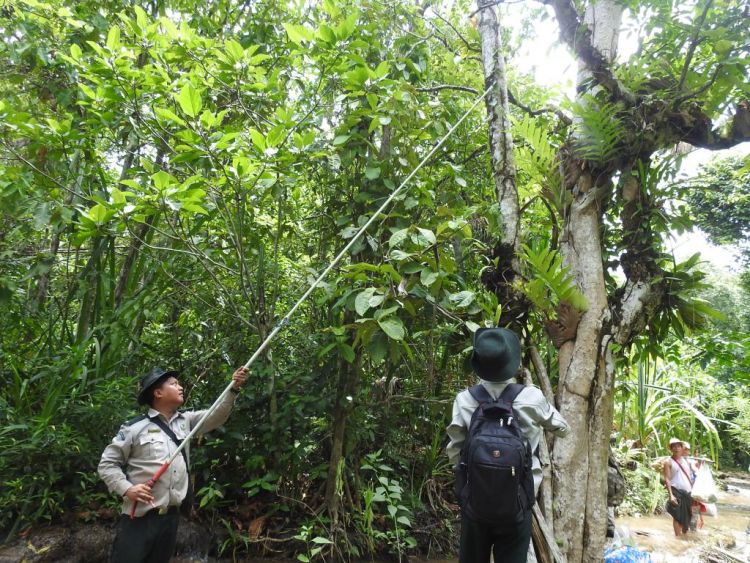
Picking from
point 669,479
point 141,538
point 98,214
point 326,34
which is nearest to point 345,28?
point 326,34

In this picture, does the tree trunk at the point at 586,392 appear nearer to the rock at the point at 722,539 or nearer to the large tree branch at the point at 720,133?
the large tree branch at the point at 720,133

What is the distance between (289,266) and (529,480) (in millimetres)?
2854

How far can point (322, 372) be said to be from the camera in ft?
12.1

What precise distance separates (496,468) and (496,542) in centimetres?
48

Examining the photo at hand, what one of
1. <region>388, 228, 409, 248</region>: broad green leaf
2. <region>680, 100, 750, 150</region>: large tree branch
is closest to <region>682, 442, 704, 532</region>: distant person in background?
<region>680, 100, 750, 150</region>: large tree branch

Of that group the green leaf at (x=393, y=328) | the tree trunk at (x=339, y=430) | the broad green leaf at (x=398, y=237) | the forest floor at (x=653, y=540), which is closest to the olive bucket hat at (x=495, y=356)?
the green leaf at (x=393, y=328)

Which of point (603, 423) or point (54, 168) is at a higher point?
point (54, 168)

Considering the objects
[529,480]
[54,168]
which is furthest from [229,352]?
[529,480]

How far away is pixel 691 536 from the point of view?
5516 millimetres

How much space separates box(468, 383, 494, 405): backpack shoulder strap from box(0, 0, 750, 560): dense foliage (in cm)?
45

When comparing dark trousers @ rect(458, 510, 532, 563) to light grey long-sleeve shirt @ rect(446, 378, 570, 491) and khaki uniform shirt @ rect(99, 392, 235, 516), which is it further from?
khaki uniform shirt @ rect(99, 392, 235, 516)

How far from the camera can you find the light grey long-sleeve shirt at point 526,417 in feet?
6.86

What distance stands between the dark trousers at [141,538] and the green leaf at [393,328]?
1.51 m

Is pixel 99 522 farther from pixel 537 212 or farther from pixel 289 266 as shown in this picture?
pixel 537 212
